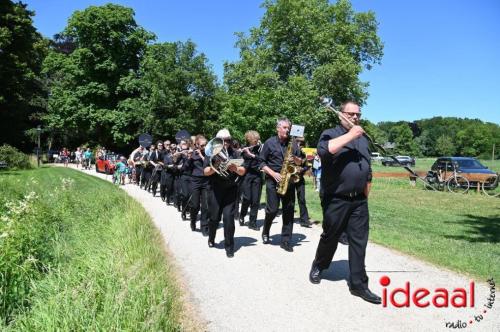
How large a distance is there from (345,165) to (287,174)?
2.65m

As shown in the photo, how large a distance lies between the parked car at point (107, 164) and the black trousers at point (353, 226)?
85.0 ft

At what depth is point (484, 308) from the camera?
493 cm

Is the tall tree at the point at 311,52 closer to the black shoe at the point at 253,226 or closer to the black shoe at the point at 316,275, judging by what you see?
the black shoe at the point at 253,226

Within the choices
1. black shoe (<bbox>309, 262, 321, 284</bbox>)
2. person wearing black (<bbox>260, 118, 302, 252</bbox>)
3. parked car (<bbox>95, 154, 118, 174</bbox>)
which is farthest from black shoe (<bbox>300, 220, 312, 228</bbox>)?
parked car (<bbox>95, 154, 118, 174</bbox>)

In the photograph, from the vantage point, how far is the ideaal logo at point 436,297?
5039 mm

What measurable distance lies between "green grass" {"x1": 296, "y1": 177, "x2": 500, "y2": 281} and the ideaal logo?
2.76 ft

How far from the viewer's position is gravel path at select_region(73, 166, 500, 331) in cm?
455

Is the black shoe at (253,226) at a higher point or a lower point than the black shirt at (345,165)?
lower

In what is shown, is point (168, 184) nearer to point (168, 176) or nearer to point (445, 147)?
point (168, 176)

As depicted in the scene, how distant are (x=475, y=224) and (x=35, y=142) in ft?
177

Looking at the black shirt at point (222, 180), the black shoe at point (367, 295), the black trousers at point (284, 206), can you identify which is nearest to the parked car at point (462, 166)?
the black trousers at point (284, 206)

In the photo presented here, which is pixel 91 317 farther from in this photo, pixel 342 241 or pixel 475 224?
pixel 475 224

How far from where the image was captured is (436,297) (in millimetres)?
5266

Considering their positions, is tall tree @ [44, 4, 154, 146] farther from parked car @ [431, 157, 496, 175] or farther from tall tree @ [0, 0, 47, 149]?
parked car @ [431, 157, 496, 175]
